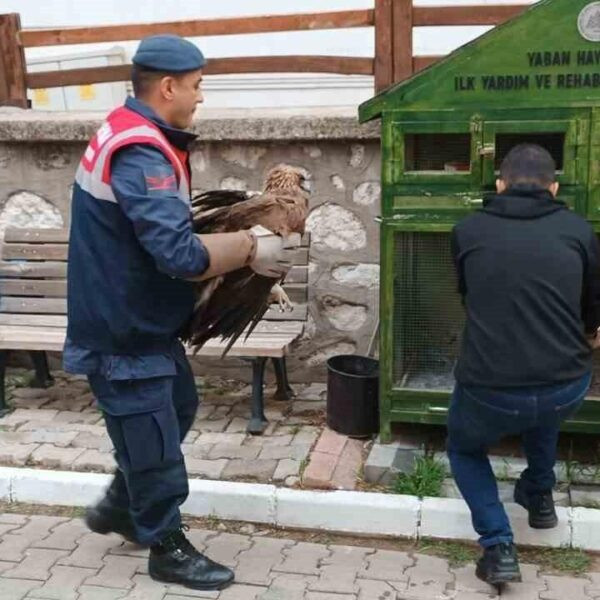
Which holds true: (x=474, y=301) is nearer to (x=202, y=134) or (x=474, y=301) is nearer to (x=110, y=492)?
(x=110, y=492)

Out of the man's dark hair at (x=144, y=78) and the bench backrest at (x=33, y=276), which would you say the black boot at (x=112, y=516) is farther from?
the bench backrest at (x=33, y=276)

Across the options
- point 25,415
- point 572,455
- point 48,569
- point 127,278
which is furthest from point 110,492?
point 572,455

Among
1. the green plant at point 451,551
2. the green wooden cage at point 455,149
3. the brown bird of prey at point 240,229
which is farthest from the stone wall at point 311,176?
the green plant at point 451,551

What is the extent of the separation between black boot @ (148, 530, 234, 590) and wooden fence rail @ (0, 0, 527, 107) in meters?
2.89

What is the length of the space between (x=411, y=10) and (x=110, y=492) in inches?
120

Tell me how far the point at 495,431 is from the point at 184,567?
1.24 meters

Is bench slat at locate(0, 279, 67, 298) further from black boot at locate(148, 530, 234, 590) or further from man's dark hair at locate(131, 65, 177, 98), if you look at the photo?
man's dark hair at locate(131, 65, 177, 98)

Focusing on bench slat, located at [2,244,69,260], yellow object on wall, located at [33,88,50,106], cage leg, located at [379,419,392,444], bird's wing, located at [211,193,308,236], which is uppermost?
yellow object on wall, located at [33,88,50,106]

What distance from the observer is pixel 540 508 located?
144 inches

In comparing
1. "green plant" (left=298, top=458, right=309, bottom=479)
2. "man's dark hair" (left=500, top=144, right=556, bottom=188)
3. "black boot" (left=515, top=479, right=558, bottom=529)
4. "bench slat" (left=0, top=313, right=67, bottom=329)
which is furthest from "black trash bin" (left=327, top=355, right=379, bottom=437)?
"bench slat" (left=0, top=313, right=67, bottom=329)

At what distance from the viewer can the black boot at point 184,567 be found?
3420mm

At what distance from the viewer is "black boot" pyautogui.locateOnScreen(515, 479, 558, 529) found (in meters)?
3.65

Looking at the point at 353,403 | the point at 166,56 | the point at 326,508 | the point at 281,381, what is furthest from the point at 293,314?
the point at 166,56

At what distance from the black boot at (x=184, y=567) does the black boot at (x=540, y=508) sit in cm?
119
